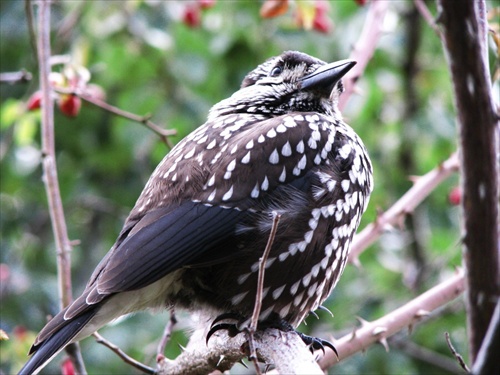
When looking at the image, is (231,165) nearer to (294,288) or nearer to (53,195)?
(294,288)

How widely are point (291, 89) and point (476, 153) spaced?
2.12 metres

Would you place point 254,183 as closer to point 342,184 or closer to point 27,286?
point 342,184

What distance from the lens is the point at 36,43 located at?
4.02m

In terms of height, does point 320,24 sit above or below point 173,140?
above

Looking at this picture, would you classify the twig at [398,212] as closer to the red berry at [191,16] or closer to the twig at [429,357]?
the twig at [429,357]

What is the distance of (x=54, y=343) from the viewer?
3.00 meters

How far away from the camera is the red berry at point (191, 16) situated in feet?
17.3

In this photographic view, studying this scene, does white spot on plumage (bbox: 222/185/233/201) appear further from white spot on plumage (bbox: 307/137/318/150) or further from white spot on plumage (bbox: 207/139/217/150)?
white spot on plumage (bbox: 307/137/318/150)

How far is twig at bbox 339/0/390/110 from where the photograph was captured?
408 centimetres

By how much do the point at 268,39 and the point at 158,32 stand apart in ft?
2.41

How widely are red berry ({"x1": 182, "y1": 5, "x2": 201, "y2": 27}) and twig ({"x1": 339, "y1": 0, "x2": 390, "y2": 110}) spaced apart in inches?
55.3

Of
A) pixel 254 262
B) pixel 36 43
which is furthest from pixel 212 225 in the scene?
pixel 36 43

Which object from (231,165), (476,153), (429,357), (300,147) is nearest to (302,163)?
(300,147)

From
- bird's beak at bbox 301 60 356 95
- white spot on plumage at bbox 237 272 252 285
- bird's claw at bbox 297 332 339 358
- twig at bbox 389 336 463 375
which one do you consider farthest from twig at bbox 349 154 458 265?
twig at bbox 389 336 463 375
